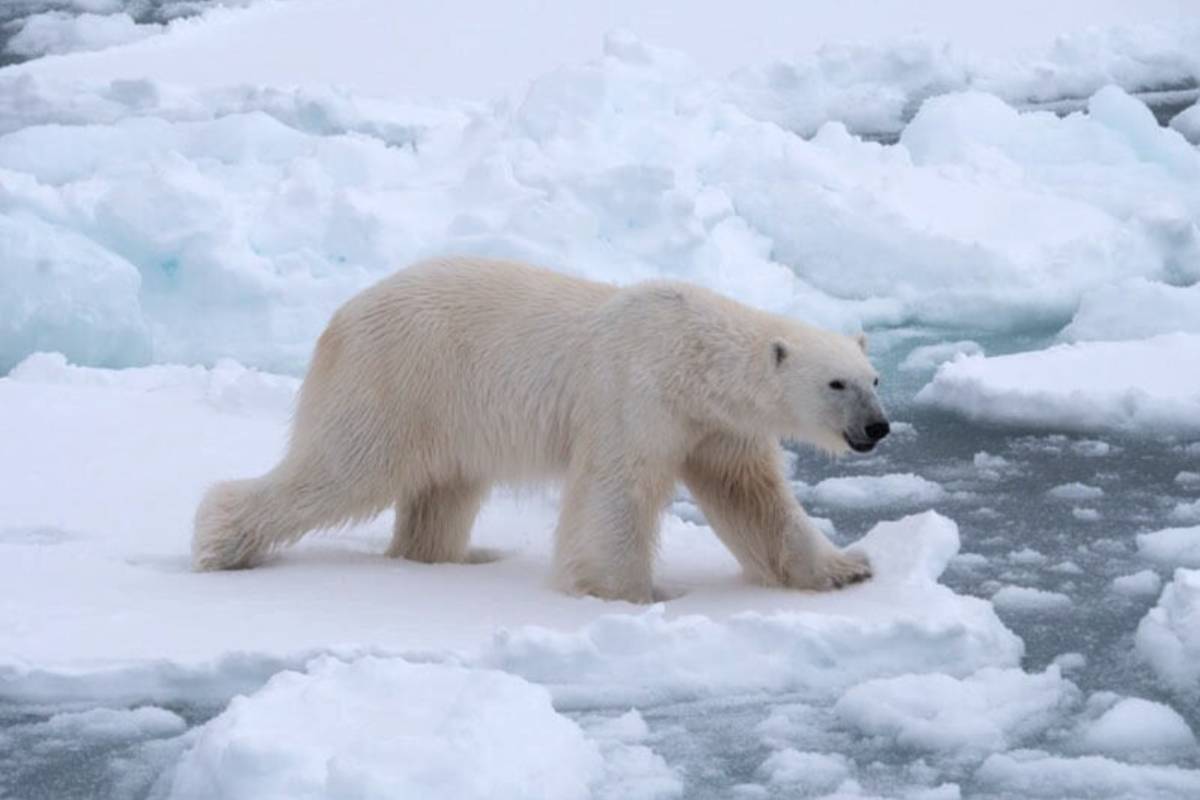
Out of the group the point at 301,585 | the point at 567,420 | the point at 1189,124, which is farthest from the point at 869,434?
the point at 1189,124

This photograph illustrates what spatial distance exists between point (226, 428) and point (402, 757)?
3121mm

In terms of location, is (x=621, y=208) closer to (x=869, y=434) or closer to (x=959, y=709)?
(x=869, y=434)

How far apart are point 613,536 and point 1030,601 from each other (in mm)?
926

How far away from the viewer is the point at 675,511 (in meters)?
5.54

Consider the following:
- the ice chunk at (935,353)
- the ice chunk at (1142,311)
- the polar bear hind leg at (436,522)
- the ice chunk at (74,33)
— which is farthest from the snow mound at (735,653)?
the ice chunk at (74,33)

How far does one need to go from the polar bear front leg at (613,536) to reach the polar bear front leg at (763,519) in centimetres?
18

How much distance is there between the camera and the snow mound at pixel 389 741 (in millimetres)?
3102

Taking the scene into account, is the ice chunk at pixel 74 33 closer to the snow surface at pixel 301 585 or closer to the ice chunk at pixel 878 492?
the snow surface at pixel 301 585

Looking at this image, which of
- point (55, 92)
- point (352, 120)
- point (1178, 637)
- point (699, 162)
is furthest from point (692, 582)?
point (55, 92)

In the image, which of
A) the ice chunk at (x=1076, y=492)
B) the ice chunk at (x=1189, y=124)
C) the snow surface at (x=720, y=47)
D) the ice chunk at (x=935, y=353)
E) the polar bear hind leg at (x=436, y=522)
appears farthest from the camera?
the snow surface at (x=720, y=47)

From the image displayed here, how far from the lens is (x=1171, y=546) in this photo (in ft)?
15.4

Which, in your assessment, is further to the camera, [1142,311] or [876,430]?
[1142,311]

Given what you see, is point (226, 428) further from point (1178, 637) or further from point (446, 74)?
point (446, 74)

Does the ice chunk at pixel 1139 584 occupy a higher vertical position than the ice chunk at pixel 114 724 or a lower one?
higher
